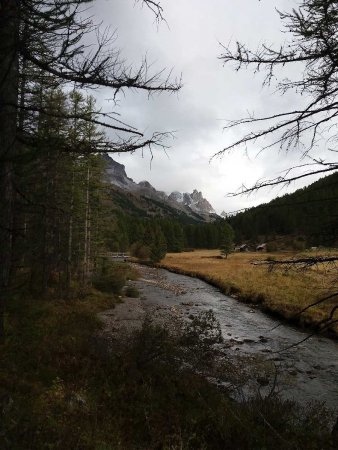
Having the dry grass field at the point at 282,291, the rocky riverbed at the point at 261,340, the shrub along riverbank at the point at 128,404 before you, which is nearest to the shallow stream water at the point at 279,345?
the rocky riverbed at the point at 261,340

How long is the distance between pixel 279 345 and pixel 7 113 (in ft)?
47.3

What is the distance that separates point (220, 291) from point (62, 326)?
71.1 ft

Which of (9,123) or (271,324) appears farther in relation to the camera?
(271,324)

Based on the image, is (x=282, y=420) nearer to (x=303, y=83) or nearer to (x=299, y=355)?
(x=303, y=83)

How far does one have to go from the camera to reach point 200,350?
1112 centimetres

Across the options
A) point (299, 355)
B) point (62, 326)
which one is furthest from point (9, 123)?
point (299, 355)

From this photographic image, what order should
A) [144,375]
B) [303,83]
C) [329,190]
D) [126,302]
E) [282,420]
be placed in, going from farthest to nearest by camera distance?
[126,302] → [144,375] → [282,420] → [329,190] → [303,83]

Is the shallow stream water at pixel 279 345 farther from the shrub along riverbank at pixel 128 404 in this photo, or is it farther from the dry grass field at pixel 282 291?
the shrub along riverbank at pixel 128 404

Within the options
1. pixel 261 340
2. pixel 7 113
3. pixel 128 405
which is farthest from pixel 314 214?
pixel 261 340

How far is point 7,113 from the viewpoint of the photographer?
501 centimetres

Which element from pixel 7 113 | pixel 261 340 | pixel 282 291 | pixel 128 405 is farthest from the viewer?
pixel 282 291

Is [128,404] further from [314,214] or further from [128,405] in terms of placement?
[314,214]

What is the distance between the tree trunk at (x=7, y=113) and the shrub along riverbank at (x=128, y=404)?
6.70 feet

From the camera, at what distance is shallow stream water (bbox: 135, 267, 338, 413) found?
35.5 feet
